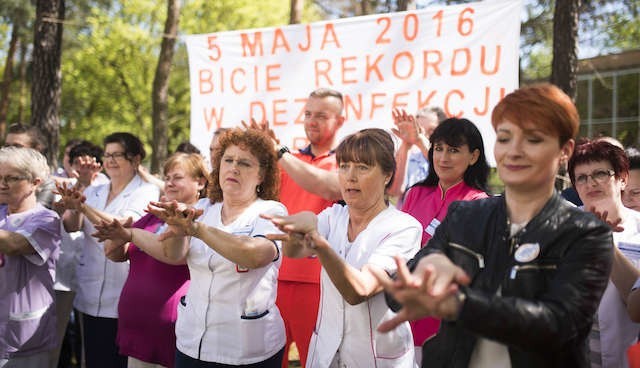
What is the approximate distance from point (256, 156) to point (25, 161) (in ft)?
5.05

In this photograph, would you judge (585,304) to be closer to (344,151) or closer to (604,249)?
(604,249)

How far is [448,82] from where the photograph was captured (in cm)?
484

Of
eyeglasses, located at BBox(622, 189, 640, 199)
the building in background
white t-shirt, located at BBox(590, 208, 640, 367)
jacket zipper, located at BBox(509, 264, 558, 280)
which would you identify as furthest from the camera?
the building in background

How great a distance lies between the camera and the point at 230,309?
8.87ft

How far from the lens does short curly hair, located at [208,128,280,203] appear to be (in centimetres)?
298

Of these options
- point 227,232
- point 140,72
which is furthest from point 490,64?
point 140,72

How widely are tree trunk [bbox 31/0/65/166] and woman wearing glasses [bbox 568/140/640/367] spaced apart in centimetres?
605

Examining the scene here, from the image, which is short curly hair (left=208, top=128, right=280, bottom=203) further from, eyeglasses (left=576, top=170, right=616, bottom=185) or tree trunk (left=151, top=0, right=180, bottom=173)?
tree trunk (left=151, top=0, right=180, bottom=173)

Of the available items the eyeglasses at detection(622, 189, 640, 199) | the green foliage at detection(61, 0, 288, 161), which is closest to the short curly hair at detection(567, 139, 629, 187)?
the eyeglasses at detection(622, 189, 640, 199)

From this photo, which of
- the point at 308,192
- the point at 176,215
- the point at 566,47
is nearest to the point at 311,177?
the point at 308,192

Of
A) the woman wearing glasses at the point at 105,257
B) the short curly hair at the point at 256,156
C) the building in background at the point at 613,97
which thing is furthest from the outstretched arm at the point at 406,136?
the building in background at the point at 613,97

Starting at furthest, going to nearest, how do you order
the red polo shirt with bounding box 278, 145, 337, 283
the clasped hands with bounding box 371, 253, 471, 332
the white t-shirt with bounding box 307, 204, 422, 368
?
the red polo shirt with bounding box 278, 145, 337, 283 < the white t-shirt with bounding box 307, 204, 422, 368 < the clasped hands with bounding box 371, 253, 471, 332

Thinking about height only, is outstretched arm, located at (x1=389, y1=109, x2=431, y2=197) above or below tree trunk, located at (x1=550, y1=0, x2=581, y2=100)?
below

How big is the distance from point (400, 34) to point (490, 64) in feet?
2.70
